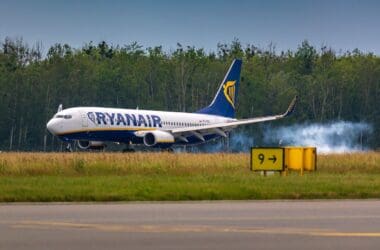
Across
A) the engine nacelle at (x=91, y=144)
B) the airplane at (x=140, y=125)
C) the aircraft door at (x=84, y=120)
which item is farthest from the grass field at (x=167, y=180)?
the engine nacelle at (x=91, y=144)

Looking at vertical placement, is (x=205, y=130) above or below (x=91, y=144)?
above

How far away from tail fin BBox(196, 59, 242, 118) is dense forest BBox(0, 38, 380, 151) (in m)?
21.9

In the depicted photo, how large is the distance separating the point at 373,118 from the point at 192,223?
95.3 meters

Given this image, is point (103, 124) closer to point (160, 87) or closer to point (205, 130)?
point (205, 130)

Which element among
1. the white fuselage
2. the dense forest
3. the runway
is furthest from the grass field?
the dense forest

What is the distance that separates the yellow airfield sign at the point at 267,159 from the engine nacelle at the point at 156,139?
110 ft

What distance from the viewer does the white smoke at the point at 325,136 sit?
289 feet

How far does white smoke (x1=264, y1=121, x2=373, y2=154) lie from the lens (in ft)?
289

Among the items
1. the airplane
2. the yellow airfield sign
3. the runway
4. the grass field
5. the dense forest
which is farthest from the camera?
the dense forest

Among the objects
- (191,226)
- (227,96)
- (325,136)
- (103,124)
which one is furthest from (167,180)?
(325,136)

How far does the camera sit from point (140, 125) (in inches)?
2953

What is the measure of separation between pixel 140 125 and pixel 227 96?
14.0m

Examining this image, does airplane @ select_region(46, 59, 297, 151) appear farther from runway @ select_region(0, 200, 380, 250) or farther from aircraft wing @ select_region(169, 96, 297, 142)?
runway @ select_region(0, 200, 380, 250)

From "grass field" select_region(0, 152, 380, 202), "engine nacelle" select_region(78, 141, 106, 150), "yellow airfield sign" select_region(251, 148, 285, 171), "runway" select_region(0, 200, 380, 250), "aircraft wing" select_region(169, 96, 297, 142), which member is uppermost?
"aircraft wing" select_region(169, 96, 297, 142)
